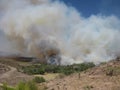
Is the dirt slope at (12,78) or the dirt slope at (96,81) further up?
the dirt slope at (12,78)

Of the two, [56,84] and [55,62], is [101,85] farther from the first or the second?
[55,62]

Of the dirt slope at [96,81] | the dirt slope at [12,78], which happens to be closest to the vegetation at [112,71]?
the dirt slope at [96,81]

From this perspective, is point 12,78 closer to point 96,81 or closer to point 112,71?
point 112,71

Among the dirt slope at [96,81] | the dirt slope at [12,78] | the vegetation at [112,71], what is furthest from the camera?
the dirt slope at [12,78]

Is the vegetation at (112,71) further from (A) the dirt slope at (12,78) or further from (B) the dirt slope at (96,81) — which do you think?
(A) the dirt slope at (12,78)

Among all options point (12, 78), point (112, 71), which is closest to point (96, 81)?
point (112, 71)

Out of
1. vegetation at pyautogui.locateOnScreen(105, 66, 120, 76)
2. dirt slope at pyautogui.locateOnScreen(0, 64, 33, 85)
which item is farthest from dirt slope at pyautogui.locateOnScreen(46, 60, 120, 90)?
dirt slope at pyautogui.locateOnScreen(0, 64, 33, 85)

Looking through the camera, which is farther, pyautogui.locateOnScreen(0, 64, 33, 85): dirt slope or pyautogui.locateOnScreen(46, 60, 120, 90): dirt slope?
pyautogui.locateOnScreen(0, 64, 33, 85): dirt slope

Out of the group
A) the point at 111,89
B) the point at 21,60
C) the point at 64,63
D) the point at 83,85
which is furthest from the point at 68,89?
the point at 21,60

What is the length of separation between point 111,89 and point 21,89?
30.4 feet

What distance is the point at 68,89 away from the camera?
35000 mm

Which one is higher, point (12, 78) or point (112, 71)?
point (12, 78)

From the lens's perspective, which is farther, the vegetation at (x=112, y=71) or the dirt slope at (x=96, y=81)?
the vegetation at (x=112, y=71)

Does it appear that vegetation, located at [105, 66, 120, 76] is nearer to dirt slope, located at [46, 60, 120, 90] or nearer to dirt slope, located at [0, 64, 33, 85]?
dirt slope, located at [46, 60, 120, 90]
